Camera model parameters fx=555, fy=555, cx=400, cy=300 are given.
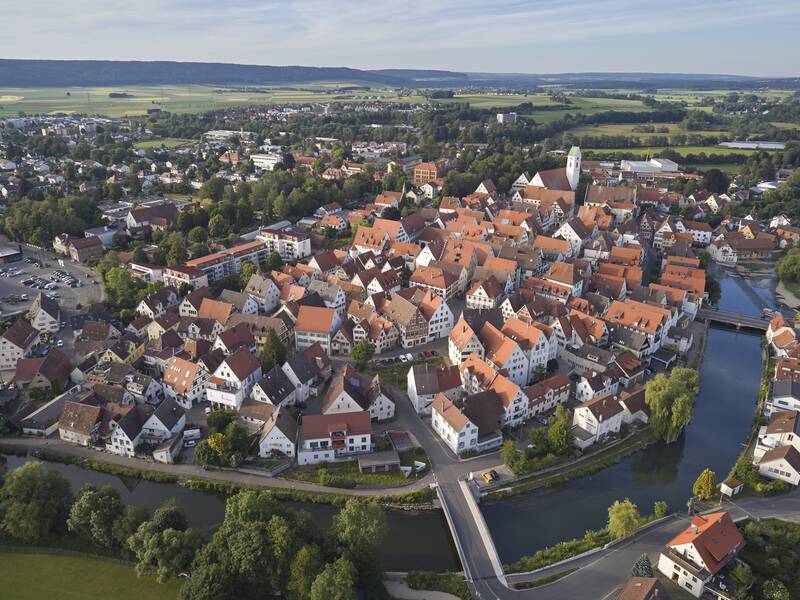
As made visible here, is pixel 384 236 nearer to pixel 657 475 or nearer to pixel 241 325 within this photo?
pixel 241 325

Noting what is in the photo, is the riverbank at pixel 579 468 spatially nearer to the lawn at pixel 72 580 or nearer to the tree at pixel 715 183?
the lawn at pixel 72 580

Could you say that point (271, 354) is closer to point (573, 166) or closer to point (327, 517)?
point (327, 517)

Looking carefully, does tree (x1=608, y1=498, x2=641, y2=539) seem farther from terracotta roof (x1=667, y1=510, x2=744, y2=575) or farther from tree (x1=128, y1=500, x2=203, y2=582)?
tree (x1=128, y1=500, x2=203, y2=582)

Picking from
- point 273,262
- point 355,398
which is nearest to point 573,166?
point 273,262

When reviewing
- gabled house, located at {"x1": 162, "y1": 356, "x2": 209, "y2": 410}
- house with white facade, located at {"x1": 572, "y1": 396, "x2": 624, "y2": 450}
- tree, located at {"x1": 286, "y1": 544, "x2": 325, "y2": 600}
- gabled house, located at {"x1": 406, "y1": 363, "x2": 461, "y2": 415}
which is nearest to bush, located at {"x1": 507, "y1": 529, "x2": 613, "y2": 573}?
house with white facade, located at {"x1": 572, "y1": 396, "x2": 624, "y2": 450}

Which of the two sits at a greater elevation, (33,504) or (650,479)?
(33,504)
